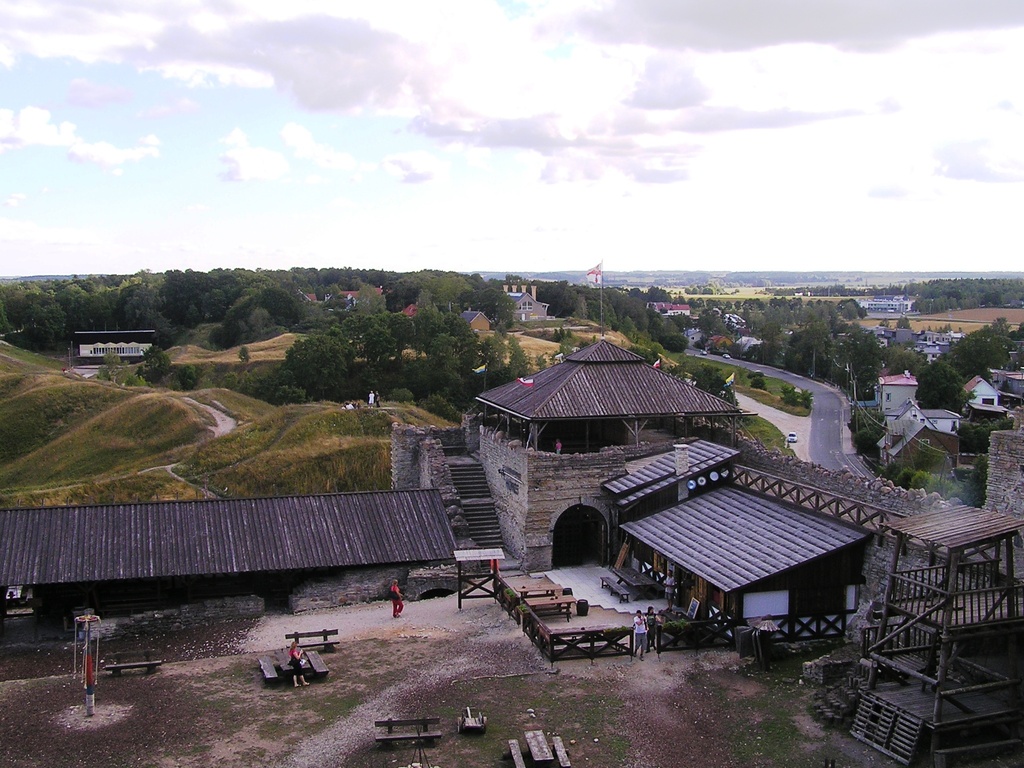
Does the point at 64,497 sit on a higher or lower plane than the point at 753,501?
lower

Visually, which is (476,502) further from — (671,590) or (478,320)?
(478,320)

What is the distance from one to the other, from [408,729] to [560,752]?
257 cm

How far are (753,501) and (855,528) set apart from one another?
3.23 metres

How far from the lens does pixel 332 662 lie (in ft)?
60.5

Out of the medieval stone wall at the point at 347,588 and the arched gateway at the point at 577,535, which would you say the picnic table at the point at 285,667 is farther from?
the arched gateway at the point at 577,535

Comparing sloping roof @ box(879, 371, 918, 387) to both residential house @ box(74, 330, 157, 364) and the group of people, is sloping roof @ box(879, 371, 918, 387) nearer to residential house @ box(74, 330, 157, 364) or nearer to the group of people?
the group of people

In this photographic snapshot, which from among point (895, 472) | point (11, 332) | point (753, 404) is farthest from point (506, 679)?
point (11, 332)

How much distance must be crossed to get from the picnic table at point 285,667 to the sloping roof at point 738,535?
768 centimetres

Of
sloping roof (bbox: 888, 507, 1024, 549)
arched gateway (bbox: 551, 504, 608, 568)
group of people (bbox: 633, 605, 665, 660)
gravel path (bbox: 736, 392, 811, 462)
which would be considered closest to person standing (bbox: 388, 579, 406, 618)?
arched gateway (bbox: 551, 504, 608, 568)

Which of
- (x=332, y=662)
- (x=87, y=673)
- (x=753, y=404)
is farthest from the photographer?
(x=753, y=404)

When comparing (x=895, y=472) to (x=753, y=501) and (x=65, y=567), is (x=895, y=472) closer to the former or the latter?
(x=753, y=501)

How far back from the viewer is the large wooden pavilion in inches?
1039

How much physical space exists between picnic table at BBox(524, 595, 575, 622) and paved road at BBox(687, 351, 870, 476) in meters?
28.9

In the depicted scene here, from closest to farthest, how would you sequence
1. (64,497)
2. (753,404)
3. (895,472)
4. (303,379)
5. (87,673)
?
(87,673), (64,497), (895,472), (303,379), (753,404)
